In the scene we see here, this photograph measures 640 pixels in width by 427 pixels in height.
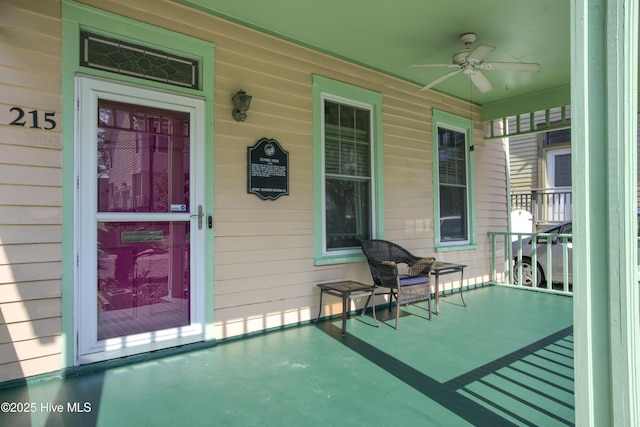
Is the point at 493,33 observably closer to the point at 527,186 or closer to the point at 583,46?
the point at 583,46

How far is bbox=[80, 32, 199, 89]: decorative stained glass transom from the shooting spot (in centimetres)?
282

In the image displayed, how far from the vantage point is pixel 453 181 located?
5852 mm

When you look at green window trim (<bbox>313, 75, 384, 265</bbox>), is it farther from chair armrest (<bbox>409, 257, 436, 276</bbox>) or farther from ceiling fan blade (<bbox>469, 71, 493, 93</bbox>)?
ceiling fan blade (<bbox>469, 71, 493, 93</bbox>)

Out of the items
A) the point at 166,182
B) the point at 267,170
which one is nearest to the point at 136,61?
the point at 166,182

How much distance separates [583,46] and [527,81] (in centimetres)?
451

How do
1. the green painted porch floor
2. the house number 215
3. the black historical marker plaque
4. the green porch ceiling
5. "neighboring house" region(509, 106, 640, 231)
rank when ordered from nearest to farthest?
the green painted porch floor < the house number 215 < the green porch ceiling < the black historical marker plaque < "neighboring house" region(509, 106, 640, 231)

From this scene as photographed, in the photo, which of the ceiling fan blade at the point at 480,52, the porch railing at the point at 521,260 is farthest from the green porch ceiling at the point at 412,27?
the porch railing at the point at 521,260

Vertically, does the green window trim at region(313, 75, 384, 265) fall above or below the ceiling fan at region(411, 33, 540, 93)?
below

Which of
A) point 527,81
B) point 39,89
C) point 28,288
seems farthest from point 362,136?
point 28,288

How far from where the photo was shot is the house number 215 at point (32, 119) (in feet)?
8.25

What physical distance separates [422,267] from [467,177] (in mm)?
2445

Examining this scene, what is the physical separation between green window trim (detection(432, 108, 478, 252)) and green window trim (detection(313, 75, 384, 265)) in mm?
1172

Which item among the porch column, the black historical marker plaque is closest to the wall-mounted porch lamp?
the black historical marker plaque

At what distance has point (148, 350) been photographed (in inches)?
117
